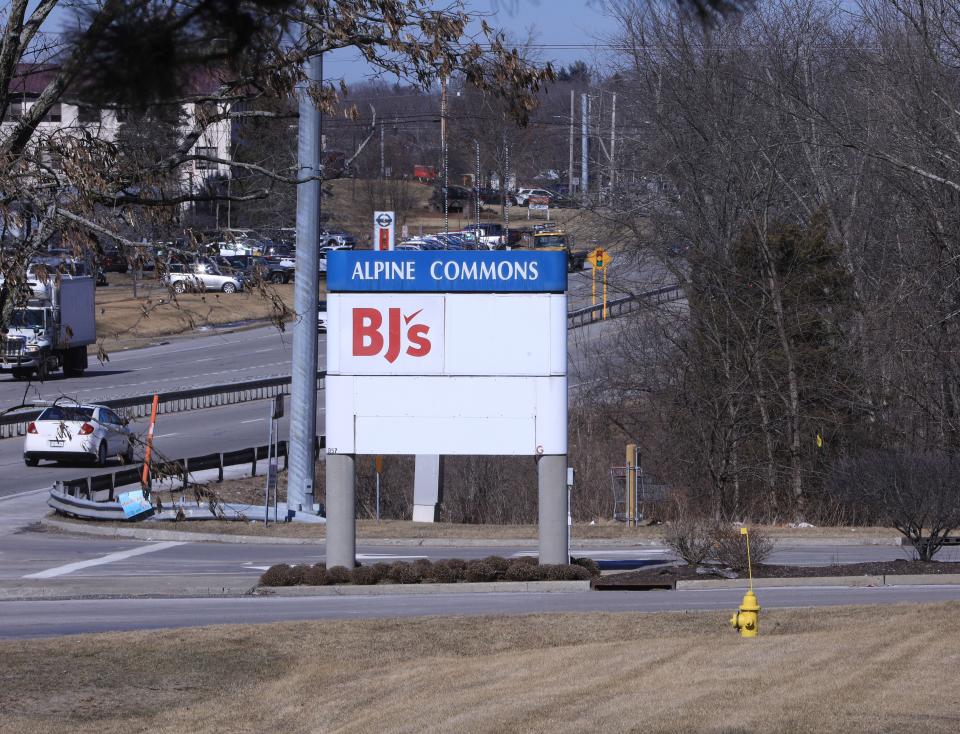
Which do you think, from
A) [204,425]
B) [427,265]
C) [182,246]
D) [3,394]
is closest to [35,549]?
[427,265]

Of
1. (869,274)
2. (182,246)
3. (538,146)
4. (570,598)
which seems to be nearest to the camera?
(182,246)

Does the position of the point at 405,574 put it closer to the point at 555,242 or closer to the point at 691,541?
the point at 691,541

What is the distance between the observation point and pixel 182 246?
9.08 metres

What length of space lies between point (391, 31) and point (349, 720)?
506 cm

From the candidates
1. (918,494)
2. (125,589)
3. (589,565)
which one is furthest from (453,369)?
(918,494)

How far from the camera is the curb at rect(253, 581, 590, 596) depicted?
1730cm

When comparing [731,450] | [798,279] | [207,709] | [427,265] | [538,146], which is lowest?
[207,709]

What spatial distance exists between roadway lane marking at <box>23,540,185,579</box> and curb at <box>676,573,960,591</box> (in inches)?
373

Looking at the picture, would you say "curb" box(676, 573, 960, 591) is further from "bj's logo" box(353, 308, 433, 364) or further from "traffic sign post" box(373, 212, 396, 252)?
"traffic sign post" box(373, 212, 396, 252)

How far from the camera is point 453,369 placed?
18109 mm

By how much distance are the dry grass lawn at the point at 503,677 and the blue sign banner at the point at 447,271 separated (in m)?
5.69

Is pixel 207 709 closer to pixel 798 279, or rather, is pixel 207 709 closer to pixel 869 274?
pixel 798 279

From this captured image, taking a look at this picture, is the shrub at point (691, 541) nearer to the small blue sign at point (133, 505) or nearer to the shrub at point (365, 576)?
the shrub at point (365, 576)

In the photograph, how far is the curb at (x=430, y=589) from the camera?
56.7 feet
